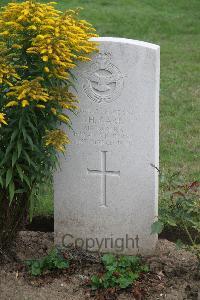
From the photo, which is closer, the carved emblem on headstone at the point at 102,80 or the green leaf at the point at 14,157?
the green leaf at the point at 14,157

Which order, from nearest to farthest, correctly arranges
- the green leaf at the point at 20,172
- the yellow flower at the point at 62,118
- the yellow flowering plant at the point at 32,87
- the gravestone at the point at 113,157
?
the yellow flowering plant at the point at 32,87 → the green leaf at the point at 20,172 → the yellow flower at the point at 62,118 → the gravestone at the point at 113,157

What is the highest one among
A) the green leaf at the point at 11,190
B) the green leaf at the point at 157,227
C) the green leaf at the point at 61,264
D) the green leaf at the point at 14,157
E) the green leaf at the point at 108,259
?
the green leaf at the point at 14,157

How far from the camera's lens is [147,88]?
4.60 m

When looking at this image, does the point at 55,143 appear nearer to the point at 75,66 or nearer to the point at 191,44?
the point at 75,66

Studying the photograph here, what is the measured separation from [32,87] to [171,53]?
7.93 m

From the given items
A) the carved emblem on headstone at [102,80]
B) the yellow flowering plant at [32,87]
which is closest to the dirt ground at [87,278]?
the yellow flowering plant at [32,87]

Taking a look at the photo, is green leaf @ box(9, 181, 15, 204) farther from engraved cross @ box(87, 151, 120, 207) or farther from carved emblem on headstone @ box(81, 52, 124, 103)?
carved emblem on headstone @ box(81, 52, 124, 103)

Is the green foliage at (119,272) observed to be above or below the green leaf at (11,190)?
below

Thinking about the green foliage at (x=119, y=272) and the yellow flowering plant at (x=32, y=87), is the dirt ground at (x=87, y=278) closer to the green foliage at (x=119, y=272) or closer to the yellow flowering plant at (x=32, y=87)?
the green foliage at (x=119, y=272)

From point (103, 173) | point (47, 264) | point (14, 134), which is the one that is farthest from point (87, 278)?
point (14, 134)

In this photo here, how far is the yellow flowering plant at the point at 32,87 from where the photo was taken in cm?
414

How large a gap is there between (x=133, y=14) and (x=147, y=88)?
993cm

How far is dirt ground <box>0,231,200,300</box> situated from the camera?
14.6 feet

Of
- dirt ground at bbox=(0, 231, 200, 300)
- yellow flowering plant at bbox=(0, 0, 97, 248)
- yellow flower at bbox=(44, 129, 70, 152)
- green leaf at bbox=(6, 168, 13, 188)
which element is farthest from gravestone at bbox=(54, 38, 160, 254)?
green leaf at bbox=(6, 168, 13, 188)
